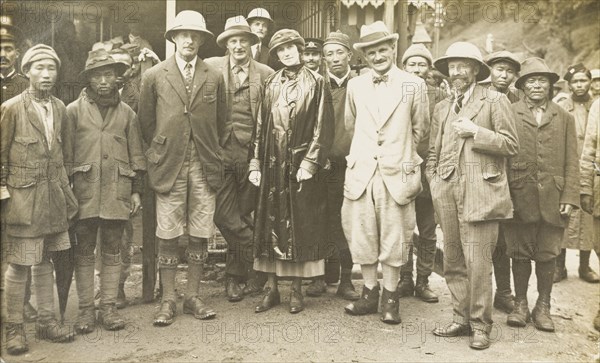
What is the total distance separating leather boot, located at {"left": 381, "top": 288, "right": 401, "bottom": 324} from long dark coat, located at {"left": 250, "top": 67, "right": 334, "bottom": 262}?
0.70m

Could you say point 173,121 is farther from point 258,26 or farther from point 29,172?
point 258,26

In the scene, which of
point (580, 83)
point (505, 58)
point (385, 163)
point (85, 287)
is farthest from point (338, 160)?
point (580, 83)

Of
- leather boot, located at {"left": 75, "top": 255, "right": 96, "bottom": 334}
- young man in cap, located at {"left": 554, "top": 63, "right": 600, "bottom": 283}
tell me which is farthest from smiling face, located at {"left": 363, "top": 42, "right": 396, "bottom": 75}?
young man in cap, located at {"left": 554, "top": 63, "right": 600, "bottom": 283}

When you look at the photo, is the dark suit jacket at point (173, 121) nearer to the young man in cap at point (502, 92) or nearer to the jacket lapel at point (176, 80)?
the jacket lapel at point (176, 80)

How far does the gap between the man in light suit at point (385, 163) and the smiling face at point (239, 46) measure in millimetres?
1100

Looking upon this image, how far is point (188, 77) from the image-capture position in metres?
5.11

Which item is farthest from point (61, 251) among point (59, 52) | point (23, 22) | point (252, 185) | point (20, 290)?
point (59, 52)

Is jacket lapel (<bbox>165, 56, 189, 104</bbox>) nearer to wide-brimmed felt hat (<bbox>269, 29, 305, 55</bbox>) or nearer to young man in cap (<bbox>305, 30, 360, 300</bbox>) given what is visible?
wide-brimmed felt hat (<bbox>269, 29, 305, 55</bbox>)

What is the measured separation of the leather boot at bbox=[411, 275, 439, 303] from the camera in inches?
228

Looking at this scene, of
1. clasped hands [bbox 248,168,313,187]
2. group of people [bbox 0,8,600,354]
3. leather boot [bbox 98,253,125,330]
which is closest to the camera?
group of people [bbox 0,8,600,354]

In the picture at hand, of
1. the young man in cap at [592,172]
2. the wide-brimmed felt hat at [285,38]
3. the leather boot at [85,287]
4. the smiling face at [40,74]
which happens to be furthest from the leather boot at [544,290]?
the smiling face at [40,74]

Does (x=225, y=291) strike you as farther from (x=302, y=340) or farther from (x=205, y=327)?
(x=302, y=340)

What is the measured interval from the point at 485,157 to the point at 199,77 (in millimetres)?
2475

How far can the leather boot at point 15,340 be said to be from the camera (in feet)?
14.0
